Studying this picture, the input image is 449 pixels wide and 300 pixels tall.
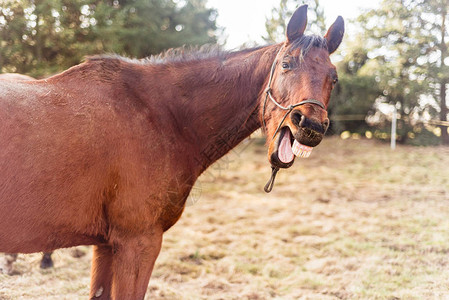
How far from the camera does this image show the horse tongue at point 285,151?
215 cm

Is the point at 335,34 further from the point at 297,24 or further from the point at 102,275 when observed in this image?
the point at 102,275

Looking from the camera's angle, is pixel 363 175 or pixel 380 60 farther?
pixel 380 60

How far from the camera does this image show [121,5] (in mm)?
12008

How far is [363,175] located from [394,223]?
4.14 metres

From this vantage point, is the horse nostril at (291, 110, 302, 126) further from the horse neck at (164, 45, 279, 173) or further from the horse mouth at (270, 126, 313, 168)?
the horse neck at (164, 45, 279, 173)

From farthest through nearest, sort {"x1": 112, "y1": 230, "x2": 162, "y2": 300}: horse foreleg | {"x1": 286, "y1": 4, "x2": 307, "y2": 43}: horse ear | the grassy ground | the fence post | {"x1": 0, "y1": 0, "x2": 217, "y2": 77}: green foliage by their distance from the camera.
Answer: the fence post < {"x1": 0, "y1": 0, "x2": 217, "y2": 77}: green foliage < the grassy ground < {"x1": 286, "y1": 4, "x2": 307, "y2": 43}: horse ear < {"x1": 112, "y1": 230, "x2": 162, "y2": 300}: horse foreleg

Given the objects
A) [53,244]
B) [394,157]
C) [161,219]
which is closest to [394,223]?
[161,219]

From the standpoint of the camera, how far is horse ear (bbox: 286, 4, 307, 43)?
2256 millimetres

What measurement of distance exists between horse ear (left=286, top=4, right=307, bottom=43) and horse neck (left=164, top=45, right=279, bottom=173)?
0.55 ft

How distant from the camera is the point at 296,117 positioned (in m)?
2.05

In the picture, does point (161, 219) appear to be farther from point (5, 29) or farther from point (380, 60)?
point (380, 60)

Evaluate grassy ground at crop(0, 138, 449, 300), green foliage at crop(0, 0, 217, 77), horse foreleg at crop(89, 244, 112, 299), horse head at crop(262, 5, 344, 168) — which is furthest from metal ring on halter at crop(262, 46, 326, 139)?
green foliage at crop(0, 0, 217, 77)

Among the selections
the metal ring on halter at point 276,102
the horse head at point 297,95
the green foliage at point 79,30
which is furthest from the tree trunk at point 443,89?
the metal ring on halter at point 276,102

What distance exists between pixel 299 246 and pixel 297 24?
140 inches
